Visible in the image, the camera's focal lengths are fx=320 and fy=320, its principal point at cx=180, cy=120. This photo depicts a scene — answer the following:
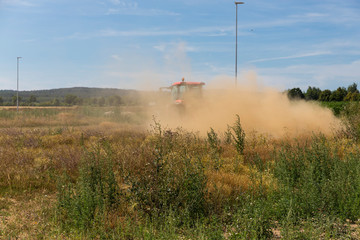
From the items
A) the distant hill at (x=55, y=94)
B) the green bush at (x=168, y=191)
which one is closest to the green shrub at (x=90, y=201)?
the green bush at (x=168, y=191)

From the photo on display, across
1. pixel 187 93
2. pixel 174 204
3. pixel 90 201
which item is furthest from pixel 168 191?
pixel 187 93

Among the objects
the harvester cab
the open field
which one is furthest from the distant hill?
the open field

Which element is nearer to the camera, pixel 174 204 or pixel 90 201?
pixel 90 201

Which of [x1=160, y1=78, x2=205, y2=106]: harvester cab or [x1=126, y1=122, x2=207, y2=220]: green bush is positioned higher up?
[x1=160, y1=78, x2=205, y2=106]: harvester cab

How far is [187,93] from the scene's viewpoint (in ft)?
63.6

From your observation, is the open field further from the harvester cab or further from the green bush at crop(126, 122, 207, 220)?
the harvester cab

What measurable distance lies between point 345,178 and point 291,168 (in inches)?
58.5

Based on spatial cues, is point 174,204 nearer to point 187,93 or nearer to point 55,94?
point 187,93

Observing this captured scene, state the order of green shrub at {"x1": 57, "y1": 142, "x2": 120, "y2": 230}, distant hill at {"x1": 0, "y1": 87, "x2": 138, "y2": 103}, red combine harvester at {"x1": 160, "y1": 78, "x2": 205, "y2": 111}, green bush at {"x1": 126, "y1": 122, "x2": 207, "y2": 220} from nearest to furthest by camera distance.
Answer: green shrub at {"x1": 57, "y1": 142, "x2": 120, "y2": 230}, green bush at {"x1": 126, "y1": 122, "x2": 207, "y2": 220}, red combine harvester at {"x1": 160, "y1": 78, "x2": 205, "y2": 111}, distant hill at {"x1": 0, "y1": 87, "x2": 138, "y2": 103}

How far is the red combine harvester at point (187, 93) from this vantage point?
19.2 m

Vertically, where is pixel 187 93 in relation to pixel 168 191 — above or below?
above

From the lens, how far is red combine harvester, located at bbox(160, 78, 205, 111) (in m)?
19.2

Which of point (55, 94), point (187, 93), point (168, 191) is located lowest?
point (168, 191)

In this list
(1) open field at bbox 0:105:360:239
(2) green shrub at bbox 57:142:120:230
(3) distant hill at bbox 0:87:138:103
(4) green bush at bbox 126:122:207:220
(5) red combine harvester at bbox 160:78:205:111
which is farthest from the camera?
(3) distant hill at bbox 0:87:138:103
